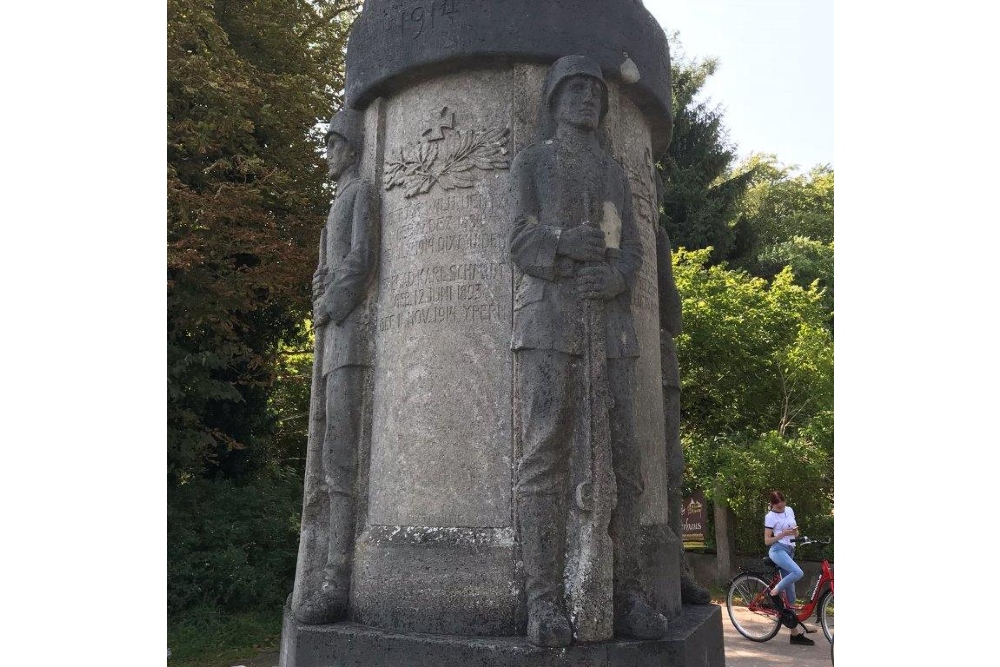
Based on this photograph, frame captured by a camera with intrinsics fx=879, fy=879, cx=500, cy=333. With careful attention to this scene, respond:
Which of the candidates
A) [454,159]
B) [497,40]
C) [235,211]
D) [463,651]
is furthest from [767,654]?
[235,211]

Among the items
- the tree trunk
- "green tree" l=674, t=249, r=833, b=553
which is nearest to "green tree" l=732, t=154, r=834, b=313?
"green tree" l=674, t=249, r=833, b=553

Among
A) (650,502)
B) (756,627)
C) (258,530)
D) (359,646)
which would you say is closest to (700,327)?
(756,627)

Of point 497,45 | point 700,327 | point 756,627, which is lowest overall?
point 756,627

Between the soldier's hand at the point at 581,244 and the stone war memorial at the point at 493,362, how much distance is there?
0.01 meters

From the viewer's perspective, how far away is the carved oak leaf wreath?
15.6ft

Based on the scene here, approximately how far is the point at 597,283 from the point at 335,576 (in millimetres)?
2090

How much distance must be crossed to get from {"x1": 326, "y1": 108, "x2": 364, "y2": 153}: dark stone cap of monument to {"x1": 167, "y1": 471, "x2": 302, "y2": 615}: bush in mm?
7268


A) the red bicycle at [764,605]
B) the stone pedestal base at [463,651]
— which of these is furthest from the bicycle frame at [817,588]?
the stone pedestal base at [463,651]

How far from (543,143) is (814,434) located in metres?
10.1

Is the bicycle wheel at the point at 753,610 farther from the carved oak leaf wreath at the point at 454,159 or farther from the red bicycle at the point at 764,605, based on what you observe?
the carved oak leaf wreath at the point at 454,159

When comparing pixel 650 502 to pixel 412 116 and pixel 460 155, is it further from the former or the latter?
pixel 412 116

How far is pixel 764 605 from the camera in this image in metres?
10.7

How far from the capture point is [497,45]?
15.6ft

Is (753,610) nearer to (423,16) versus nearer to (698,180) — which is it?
(423,16)
